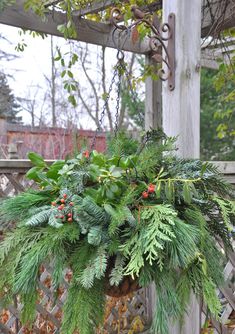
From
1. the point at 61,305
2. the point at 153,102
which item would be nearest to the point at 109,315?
the point at 61,305

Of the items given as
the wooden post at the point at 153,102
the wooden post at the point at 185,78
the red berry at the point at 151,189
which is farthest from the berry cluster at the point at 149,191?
the wooden post at the point at 153,102

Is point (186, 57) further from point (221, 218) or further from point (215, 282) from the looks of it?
point (215, 282)

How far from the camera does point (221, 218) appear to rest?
3.90 feet

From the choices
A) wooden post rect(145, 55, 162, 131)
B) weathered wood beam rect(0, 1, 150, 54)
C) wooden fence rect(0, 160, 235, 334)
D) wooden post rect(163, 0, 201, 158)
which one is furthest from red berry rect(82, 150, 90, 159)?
wooden post rect(145, 55, 162, 131)

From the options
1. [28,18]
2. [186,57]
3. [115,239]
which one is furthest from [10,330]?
[28,18]

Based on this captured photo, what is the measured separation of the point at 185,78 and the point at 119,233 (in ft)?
2.02

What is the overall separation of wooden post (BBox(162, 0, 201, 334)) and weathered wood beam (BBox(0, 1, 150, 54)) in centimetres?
82

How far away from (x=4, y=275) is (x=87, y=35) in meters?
2.00

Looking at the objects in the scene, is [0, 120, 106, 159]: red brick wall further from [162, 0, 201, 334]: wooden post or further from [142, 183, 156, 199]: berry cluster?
[142, 183, 156, 199]: berry cluster

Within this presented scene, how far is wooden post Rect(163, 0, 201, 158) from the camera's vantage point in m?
1.37

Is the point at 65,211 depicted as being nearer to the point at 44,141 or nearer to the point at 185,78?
the point at 185,78

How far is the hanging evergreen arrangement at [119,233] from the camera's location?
0.96 m

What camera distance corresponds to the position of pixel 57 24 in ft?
8.44

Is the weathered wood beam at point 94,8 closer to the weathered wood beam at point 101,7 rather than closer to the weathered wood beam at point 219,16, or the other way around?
the weathered wood beam at point 101,7
